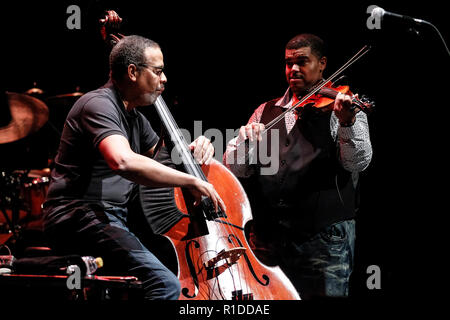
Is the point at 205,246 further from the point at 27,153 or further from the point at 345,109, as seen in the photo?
the point at 27,153

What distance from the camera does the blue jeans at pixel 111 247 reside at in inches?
81.4

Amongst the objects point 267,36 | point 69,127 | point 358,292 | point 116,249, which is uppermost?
point 267,36

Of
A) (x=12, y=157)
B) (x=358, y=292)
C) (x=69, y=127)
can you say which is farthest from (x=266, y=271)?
(x=12, y=157)

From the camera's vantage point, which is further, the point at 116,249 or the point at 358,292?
the point at 358,292

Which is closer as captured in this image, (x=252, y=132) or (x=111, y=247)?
(x=111, y=247)

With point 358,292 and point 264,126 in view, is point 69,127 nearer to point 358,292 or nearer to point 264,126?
point 264,126

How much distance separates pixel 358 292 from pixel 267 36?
224 centimetres

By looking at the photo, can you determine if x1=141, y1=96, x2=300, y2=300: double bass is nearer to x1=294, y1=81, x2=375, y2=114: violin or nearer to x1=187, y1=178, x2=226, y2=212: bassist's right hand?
x1=187, y1=178, x2=226, y2=212: bassist's right hand

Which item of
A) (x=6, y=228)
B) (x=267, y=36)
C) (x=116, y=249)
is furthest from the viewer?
(x=6, y=228)

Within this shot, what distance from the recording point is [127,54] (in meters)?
2.40

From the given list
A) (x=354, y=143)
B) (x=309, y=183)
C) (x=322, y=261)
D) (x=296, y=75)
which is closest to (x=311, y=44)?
(x=296, y=75)

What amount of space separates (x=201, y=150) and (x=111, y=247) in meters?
0.69

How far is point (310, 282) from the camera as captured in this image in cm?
281

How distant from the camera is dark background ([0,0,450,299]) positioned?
352cm
